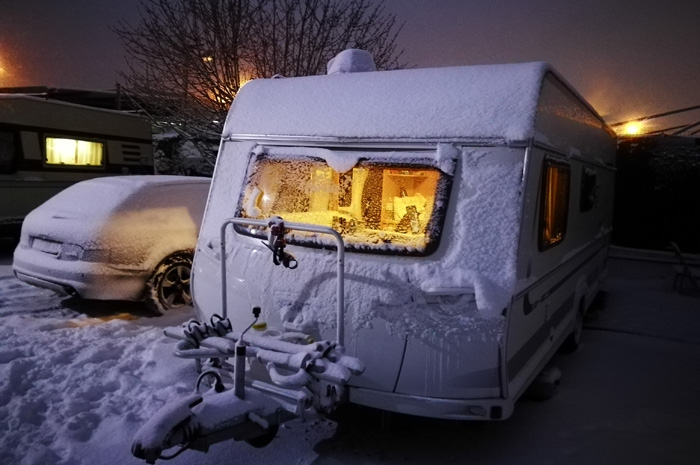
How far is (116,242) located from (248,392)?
11.2 ft

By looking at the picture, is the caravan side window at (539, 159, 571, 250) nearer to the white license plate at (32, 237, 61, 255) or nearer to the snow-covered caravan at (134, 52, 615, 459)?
the snow-covered caravan at (134, 52, 615, 459)

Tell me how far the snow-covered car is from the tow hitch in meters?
2.68

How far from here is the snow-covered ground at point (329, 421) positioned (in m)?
Result: 3.52

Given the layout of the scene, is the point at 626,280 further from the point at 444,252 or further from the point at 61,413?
the point at 61,413

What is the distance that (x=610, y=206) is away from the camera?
7883 millimetres

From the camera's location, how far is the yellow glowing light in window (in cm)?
1128

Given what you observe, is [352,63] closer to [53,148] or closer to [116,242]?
[116,242]

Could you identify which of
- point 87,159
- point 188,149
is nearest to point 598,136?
point 87,159

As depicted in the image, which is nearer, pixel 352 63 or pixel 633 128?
pixel 352 63

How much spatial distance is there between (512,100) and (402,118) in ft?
2.44

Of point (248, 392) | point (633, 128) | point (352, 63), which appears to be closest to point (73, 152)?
Answer: point (352, 63)

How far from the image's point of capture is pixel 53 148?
10.7 meters

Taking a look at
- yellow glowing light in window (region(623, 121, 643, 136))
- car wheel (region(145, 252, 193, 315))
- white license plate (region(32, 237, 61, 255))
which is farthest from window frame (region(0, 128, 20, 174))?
yellow glowing light in window (region(623, 121, 643, 136))

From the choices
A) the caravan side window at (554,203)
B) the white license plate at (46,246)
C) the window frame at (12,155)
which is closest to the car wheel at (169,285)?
the white license plate at (46,246)
